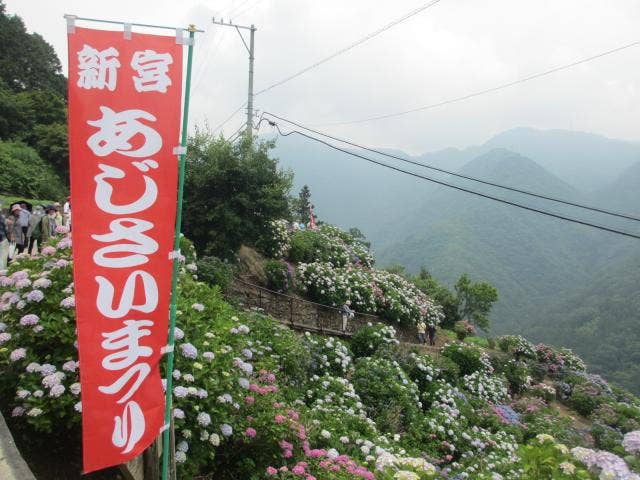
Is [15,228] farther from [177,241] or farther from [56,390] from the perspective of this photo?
[177,241]

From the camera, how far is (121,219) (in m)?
3.04

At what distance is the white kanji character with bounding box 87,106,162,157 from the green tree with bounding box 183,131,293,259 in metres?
10.2

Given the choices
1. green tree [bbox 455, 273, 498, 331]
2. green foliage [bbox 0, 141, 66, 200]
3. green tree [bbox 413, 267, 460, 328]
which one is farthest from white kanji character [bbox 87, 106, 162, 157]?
green tree [bbox 455, 273, 498, 331]

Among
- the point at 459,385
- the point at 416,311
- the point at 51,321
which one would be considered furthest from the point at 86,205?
the point at 416,311

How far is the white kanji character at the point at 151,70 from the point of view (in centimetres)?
307

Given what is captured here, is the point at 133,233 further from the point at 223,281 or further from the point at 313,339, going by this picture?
the point at 313,339

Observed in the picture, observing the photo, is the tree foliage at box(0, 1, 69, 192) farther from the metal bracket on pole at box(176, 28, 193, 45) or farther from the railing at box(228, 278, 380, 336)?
the metal bracket on pole at box(176, 28, 193, 45)

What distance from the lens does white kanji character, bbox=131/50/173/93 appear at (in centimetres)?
307

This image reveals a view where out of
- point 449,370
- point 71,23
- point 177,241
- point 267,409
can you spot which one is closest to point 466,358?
point 449,370

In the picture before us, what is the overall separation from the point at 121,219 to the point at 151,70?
1030 millimetres

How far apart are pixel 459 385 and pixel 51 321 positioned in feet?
39.5

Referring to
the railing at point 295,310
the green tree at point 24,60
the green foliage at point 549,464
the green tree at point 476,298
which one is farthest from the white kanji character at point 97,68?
the green tree at point 476,298

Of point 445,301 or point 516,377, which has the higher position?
point 516,377

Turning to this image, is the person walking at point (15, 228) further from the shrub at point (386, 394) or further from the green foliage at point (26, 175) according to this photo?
the green foliage at point (26, 175)
